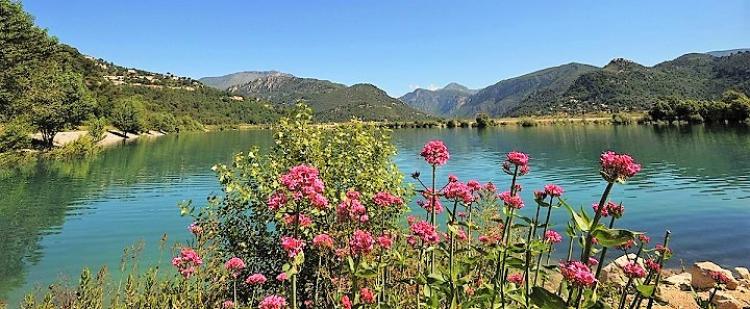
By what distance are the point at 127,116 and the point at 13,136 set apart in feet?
353

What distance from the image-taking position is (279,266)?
8938 millimetres

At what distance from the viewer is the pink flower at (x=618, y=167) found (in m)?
2.83

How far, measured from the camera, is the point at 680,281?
1239 cm

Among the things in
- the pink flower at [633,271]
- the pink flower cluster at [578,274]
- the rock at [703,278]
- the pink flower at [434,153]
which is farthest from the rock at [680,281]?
the pink flower cluster at [578,274]

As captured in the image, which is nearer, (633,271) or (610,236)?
(610,236)

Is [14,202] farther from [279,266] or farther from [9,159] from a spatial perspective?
[279,266]

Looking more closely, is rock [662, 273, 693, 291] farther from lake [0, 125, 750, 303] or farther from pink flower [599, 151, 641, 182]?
pink flower [599, 151, 641, 182]

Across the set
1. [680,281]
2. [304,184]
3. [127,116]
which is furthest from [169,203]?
[127,116]

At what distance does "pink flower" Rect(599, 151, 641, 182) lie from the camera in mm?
2828

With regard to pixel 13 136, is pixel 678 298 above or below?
below

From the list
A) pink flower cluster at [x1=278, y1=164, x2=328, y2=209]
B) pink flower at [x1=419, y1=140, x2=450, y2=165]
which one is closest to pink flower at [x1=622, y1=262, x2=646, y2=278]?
pink flower at [x1=419, y1=140, x2=450, y2=165]

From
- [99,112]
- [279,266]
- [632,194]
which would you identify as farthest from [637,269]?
[99,112]

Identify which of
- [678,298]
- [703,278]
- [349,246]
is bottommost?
[678,298]

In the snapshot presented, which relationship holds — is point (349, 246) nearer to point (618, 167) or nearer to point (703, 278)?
point (618, 167)
